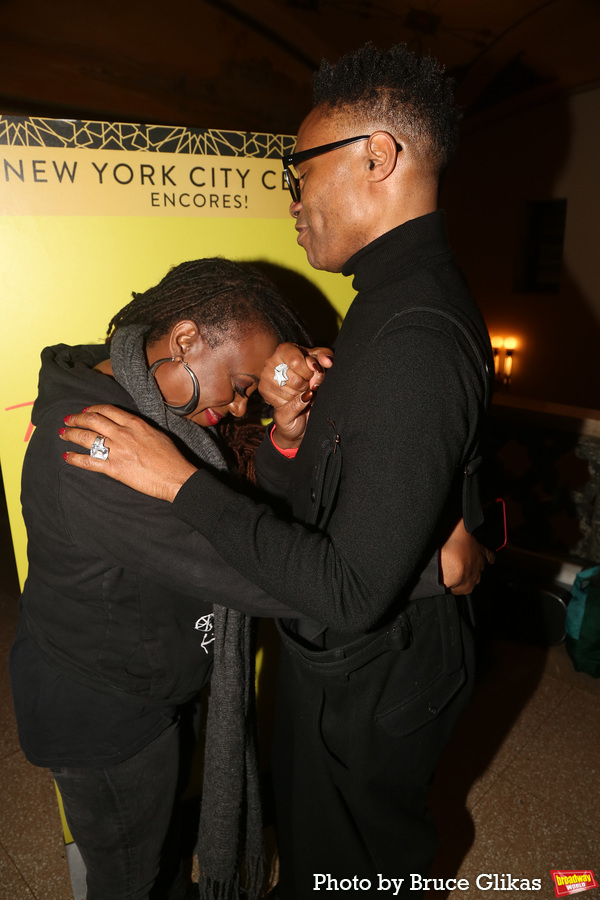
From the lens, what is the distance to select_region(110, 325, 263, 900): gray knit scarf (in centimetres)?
127

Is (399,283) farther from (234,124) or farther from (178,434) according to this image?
(234,124)

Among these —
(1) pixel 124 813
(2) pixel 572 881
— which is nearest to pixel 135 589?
(1) pixel 124 813

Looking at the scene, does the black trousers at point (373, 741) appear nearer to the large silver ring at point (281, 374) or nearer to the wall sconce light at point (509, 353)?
the large silver ring at point (281, 374)

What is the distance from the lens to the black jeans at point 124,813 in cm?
131

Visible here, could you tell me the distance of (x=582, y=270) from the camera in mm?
9484

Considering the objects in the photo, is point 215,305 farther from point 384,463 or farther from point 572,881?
point 572,881

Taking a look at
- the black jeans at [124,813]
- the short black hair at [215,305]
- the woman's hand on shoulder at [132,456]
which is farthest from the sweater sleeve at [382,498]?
the black jeans at [124,813]

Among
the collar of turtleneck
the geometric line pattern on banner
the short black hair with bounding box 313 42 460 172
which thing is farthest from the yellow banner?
the collar of turtleneck

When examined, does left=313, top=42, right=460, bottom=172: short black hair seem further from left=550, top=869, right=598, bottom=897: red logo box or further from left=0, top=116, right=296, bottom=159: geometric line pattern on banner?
left=550, top=869, right=598, bottom=897: red logo box

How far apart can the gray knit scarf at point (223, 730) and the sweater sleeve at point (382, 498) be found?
1.35 ft

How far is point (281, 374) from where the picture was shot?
1306 millimetres

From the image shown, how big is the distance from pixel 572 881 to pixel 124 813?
1568 millimetres

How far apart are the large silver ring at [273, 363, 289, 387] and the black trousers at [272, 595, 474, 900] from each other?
1.89 feet

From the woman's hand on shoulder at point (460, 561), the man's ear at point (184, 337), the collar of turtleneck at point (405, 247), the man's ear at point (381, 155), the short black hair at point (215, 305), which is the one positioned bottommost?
the woman's hand on shoulder at point (460, 561)
